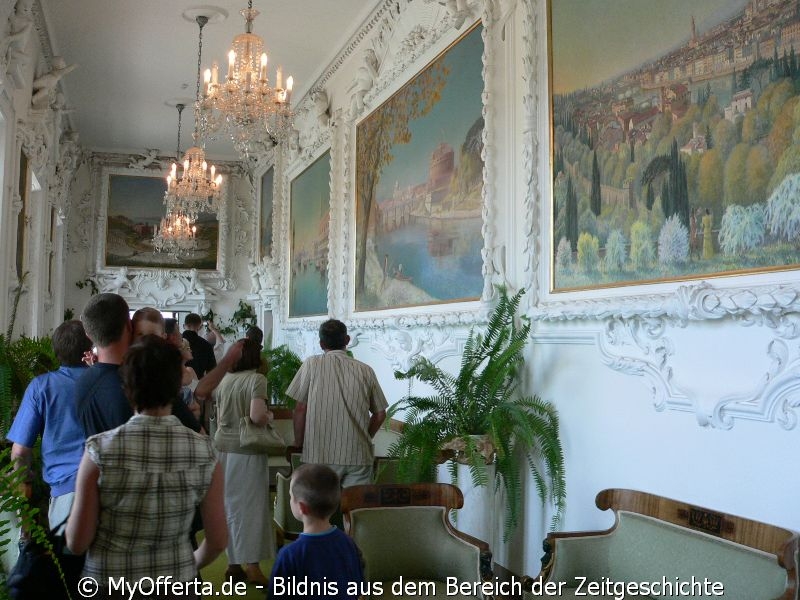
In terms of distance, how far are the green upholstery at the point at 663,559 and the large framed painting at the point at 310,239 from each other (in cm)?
757

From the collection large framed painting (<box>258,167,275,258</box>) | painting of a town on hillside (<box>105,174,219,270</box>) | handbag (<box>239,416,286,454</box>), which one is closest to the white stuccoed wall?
handbag (<box>239,416,286,454</box>)

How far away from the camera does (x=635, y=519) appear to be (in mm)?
3924

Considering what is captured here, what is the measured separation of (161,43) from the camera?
11.2m

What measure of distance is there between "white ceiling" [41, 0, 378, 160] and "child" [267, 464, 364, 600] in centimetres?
790

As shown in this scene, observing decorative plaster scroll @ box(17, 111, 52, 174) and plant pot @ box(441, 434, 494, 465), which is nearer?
plant pot @ box(441, 434, 494, 465)

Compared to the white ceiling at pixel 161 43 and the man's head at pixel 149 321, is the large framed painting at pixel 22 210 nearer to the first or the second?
the white ceiling at pixel 161 43

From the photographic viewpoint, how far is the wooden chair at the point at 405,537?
417 cm

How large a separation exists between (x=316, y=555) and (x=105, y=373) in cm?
110

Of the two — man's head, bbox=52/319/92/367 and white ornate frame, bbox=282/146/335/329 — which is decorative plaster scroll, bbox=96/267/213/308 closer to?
white ornate frame, bbox=282/146/335/329

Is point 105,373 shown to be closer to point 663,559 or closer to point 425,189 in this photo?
point 663,559

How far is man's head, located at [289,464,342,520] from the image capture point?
10.0ft

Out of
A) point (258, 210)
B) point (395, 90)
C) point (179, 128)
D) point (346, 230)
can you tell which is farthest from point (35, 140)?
point (258, 210)

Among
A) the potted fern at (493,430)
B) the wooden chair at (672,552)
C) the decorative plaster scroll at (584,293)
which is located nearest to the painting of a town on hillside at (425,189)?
the decorative plaster scroll at (584,293)

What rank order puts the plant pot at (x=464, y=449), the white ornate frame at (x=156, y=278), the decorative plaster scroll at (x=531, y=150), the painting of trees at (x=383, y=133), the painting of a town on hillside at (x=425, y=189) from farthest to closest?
the white ornate frame at (x=156, y=278) < the painting of trees at (x=383, y=133) < the painting of a town on hillside at (x=425, y=189) < the decorative plaster scroll at (x=531, y=150) < the plant pot at (x=464, y=449)
